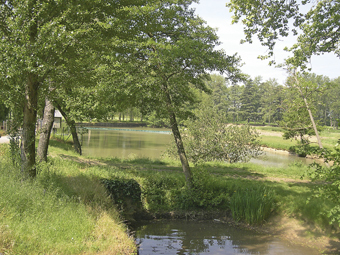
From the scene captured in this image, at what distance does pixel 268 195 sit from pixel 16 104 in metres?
8.15

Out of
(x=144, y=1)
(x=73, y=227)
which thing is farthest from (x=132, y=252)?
(x=144, y=1)

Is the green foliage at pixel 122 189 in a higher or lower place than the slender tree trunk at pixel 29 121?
lower

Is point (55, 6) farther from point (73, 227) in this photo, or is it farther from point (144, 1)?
point (73, 227)

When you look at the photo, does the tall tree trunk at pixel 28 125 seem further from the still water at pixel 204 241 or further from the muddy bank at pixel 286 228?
the muddy bank at pixel 286 228

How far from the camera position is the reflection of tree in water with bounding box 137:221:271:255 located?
820cm

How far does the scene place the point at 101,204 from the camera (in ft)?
26.0

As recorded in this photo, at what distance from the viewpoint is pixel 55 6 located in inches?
267

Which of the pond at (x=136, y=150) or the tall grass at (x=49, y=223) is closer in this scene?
the tall grass at (x=49, y=223)

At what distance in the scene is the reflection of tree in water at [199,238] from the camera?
8195 mm

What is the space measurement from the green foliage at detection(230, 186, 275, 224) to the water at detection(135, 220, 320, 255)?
1.78ft

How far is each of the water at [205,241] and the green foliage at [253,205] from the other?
1.78 feet

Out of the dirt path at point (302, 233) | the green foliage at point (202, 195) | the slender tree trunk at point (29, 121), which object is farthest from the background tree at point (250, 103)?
the slender tree trunk at point (29, 121)

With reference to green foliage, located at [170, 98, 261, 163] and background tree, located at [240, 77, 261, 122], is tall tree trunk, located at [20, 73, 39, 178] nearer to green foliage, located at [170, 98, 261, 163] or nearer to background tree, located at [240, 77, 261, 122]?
green foliage, located at [170, 98, 261, 163]

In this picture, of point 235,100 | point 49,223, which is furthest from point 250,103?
point 49,223
